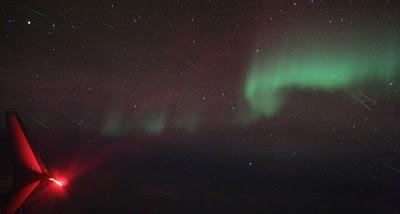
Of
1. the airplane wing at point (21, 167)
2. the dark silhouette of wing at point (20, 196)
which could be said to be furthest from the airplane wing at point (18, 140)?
the dark silhouette of wing at point (20, 196)

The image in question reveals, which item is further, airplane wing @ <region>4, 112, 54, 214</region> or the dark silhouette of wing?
airplane wing @ <region>4, 112, 54, 214</region>

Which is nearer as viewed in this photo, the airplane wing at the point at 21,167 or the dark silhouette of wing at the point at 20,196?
the dark silhouette of wing at the point at 20,196

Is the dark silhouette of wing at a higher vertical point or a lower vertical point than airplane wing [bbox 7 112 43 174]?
lower

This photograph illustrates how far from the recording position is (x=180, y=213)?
3351 inches

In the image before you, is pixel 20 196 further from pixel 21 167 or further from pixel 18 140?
pixel 18 140

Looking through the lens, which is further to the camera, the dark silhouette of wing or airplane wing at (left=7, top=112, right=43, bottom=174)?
airplane wing at (left=7, top=112, right=43, bottom=174)

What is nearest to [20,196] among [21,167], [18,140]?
[21,167]

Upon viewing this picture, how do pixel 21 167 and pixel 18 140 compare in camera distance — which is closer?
pixel 18 140

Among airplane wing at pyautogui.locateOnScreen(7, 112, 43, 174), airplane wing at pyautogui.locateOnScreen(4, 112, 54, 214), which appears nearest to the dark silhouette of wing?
airplane wing at pyautogui.locateOnScreen(4, 112, 54, 214)

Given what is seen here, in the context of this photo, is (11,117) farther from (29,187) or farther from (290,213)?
(290,213)

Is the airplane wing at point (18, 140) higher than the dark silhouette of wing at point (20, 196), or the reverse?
the airplane wing at point (18, 140)

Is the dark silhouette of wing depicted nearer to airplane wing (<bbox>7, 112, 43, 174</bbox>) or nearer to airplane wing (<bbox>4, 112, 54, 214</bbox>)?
airplane wing (<bbox>4, 112, 54, 214</bbox>)

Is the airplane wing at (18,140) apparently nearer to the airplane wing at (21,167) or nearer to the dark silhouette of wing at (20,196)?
the airplane wing at (21,167)

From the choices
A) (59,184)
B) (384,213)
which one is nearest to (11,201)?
(59,184)
